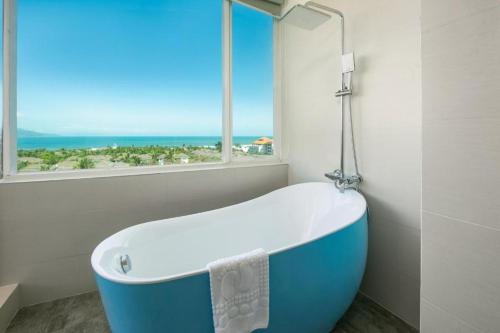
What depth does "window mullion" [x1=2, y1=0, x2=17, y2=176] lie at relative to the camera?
148 centimetres

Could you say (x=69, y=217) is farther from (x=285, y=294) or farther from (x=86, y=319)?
(x=285, y=294)

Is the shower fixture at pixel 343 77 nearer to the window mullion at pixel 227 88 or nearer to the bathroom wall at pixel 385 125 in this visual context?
the bathroom wall at pixel 385 125

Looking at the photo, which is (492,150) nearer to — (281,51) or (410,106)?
(410,106)

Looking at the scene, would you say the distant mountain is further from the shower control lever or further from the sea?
the shower control lever

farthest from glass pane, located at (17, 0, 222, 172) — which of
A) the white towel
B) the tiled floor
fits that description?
the white towel

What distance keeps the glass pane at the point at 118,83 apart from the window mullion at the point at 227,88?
2.0 inches

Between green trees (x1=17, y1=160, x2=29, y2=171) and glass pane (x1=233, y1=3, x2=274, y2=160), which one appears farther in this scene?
glass pane (x1=233, y1=3, x2=274, y2=160)

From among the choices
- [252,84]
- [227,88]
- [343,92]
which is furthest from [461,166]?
[252,84]

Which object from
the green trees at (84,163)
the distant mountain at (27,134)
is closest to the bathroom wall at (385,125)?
the green trees at (84,163)

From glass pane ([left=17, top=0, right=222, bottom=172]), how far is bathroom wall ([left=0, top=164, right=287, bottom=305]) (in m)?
0.20

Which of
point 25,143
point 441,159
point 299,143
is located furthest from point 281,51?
point 25,143

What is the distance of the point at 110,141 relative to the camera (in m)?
1.83

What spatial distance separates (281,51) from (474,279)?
7.59ft

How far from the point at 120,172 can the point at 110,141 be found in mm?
265
